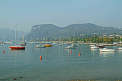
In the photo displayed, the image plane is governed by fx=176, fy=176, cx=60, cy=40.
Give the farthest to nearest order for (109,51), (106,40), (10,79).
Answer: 1. (106,40)
2. (109,51)
3. (10,79)

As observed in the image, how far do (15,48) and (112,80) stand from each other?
62645 mm

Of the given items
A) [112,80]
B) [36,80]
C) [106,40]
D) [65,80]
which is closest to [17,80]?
[36,80]

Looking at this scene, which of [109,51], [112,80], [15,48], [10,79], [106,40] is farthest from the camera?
[106,40]

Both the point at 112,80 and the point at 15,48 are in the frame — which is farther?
the point at 15,48

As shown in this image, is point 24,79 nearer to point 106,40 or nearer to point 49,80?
point 49,80

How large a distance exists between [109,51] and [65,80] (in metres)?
43.4

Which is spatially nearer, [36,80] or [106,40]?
[36,80]

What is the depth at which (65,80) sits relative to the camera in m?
18.2

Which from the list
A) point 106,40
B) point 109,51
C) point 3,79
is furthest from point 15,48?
point 106,40

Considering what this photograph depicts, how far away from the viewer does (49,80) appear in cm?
1861

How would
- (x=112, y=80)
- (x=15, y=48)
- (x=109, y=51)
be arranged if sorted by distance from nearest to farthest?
(x=112, y=80) < (x=109, y=51) < (x=15, y=48)

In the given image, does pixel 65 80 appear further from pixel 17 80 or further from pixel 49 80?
pixel 17 80

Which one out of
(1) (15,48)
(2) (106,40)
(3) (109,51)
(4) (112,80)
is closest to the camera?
(4) (112,80)

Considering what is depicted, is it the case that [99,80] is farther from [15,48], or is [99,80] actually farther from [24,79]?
[15,48]
